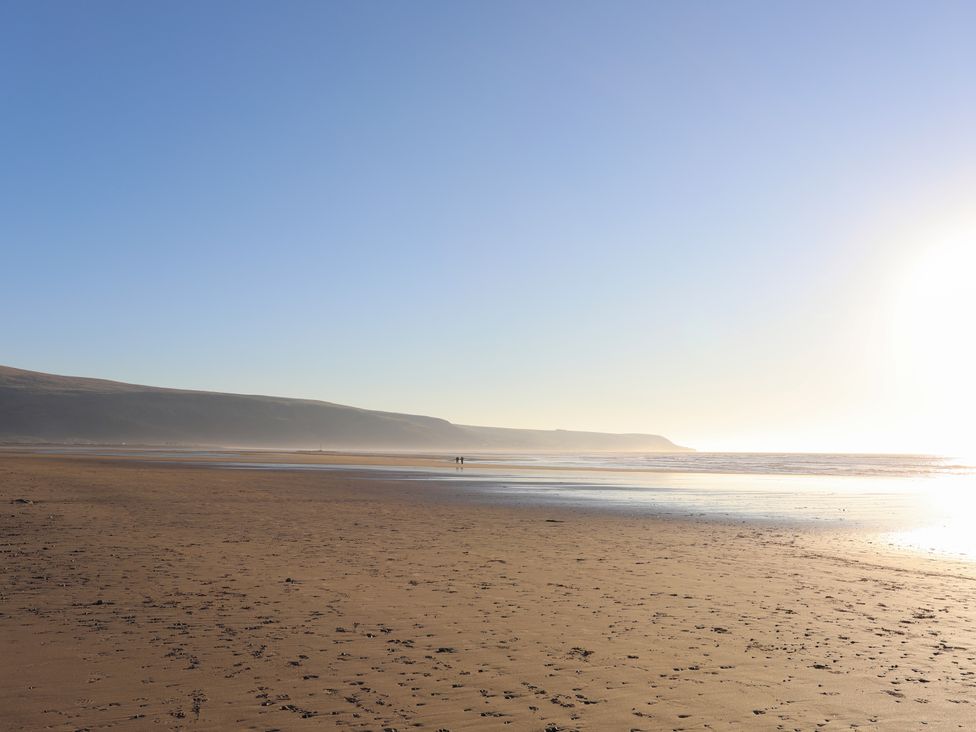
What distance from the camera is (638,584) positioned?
13.7m

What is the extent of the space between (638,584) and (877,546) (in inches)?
382

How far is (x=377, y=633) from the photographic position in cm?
985

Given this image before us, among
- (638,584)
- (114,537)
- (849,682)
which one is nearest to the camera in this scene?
(849,682)

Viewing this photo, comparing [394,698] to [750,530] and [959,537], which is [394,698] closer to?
[750,530]

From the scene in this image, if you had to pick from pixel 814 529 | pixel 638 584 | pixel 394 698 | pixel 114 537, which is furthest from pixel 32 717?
pixel 814 529

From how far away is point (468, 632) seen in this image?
1004cm

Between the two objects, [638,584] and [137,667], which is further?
[638,584]

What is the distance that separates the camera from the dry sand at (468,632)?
23.4 feet

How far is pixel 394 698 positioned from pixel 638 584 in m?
7.41

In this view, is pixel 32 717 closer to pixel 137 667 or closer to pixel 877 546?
pixel 137 667

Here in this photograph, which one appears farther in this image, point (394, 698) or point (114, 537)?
point (114, 537)

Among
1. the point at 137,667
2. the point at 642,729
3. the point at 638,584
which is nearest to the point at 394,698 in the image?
the point at 642,729

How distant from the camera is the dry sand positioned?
714cm

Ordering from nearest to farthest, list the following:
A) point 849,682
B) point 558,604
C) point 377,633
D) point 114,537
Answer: point 849,682, point 377,633, point 558,604, point 114,537
